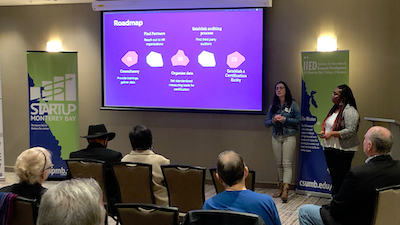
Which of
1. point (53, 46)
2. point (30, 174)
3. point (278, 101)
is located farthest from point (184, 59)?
point (30, 174)

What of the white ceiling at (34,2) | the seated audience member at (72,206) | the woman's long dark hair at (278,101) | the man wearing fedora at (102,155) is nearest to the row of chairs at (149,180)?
the man wearing fedora at (102,155)

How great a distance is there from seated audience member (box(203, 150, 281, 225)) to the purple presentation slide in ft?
11.4

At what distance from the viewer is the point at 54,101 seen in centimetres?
602

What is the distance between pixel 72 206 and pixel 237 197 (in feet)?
3.72

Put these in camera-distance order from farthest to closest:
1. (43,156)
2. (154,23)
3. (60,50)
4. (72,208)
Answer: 1. (60,50)
2. (154,23)
3. (43,156)
4. (72,208)

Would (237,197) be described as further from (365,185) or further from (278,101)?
(278,101)

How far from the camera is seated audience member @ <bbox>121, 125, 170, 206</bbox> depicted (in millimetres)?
3510

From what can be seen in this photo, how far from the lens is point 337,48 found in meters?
5.39

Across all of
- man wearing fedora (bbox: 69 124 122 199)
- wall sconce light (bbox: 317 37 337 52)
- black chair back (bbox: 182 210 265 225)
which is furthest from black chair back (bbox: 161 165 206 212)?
wall sconce light (bbox: 317 37 337 52)

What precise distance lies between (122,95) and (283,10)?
2.92 m

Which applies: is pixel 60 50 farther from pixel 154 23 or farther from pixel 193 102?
pixel 193 102

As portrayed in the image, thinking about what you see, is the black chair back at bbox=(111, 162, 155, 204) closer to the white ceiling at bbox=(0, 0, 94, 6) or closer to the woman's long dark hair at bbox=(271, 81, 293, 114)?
the woman's long dark hair at bbox=(271, 81, 293, 114)

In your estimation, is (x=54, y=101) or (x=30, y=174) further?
(x=54, y=101)

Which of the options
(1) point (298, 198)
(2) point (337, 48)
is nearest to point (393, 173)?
(1) point (298, 198)
